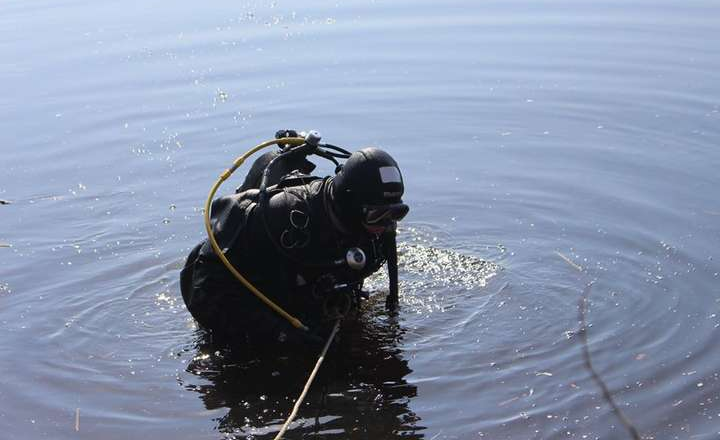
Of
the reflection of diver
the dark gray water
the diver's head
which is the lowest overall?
the reflection of diver

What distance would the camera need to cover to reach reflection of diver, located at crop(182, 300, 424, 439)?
→ 4.78 meters

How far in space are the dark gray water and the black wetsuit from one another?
32 centimetres

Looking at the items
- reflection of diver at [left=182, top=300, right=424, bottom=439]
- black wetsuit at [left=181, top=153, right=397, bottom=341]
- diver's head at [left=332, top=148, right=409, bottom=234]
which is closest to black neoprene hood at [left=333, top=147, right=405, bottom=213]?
diver's head at [left=332, top=148, right=409, bottom=234]

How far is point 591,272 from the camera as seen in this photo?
248 inches

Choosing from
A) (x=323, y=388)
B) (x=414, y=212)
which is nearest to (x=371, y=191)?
(x=323, y=388)

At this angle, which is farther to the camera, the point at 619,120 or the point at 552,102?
the point at 552,102

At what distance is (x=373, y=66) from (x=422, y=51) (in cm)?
81

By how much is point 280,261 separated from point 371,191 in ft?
2.08

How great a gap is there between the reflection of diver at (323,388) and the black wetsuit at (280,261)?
0.22 meters

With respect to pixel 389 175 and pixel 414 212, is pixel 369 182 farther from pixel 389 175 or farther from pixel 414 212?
pixel 414 212

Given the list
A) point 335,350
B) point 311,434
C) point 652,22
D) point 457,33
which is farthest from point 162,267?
point 652,22

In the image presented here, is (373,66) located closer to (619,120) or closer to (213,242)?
(619,120)

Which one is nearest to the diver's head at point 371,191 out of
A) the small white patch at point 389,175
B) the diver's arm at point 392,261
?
the small white patch at point 389,175

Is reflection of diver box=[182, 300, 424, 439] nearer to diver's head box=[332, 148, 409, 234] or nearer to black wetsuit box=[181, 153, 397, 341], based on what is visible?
black wetsuit box=[181, 153, 397, 341]
